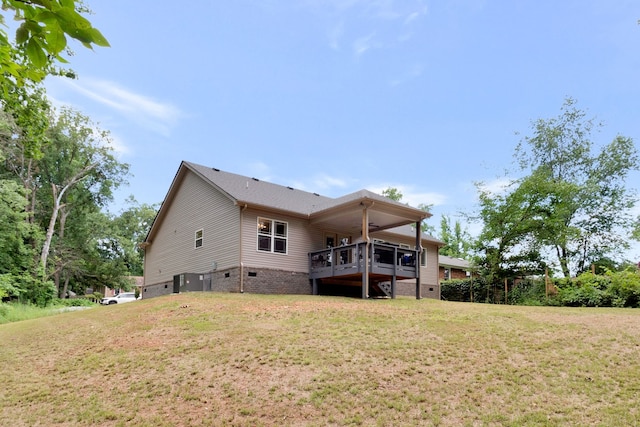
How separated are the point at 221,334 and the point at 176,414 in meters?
3.38

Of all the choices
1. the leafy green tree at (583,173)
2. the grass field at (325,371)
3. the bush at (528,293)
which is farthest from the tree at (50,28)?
the leafy green tree at (583,173)

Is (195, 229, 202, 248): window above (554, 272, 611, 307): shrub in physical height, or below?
above

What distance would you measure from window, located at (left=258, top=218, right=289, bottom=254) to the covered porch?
1.40 meters

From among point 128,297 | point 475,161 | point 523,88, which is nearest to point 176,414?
point 523,88

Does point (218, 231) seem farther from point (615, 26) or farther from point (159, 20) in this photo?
point (615, 26)

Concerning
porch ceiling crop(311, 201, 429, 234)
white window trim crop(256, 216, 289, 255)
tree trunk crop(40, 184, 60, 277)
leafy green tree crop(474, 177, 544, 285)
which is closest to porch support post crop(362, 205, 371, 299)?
porch ceiling crop(311, 201, 429, 234)

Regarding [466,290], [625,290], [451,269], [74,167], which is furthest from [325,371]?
[74,167]

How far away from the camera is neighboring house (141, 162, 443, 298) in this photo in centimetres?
1770

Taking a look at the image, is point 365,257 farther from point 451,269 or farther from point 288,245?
point 451,269

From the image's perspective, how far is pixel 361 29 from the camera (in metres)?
18.1

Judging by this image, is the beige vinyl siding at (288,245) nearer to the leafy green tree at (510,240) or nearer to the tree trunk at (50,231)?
the leafy green tree at (510,240)

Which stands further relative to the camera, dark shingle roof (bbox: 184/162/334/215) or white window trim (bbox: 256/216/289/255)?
dark shingle roof (bbox: 184/162/334/215)

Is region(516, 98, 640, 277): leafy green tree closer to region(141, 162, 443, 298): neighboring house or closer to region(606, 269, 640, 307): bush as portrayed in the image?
region(606, 269, 640, 307): bush

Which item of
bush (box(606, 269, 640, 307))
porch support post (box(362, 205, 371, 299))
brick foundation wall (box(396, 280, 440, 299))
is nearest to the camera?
porch support post (box(362, 205, 371, 299))
